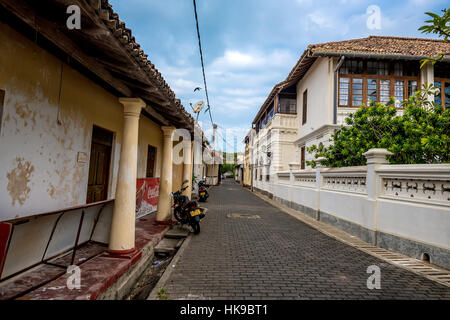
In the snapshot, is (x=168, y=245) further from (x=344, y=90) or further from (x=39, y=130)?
(x=344, y=90)

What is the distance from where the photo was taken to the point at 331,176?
8.09 metres

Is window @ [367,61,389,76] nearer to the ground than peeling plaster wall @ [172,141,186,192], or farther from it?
farther from it

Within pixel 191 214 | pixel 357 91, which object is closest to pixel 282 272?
pixel 191 214

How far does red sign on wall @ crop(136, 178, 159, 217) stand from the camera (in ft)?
21.9

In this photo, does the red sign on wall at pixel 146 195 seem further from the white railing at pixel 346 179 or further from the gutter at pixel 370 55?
the gutter at pixel 370 55

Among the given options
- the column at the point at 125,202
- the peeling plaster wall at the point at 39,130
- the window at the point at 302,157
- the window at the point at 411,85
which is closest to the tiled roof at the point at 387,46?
the window at the point at 411,85

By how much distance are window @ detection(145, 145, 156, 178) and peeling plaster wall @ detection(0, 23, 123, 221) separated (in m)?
3.50

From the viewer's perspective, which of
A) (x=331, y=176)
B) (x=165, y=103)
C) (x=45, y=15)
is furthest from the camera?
(x=331, y=176)

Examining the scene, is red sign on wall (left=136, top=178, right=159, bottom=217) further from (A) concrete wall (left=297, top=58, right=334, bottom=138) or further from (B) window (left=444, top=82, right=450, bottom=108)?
(B) window (left=444, top=82, right=450, bottom=108)

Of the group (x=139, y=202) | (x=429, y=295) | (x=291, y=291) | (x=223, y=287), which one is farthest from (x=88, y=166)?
(x=429, y=295)

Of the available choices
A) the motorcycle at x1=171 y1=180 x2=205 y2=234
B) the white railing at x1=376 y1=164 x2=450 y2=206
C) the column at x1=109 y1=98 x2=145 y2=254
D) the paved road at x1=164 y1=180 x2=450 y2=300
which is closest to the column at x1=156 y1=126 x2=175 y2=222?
the motorcycle at x1=171 y1=180 x2=205 y2=234

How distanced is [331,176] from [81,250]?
7122 millimetres

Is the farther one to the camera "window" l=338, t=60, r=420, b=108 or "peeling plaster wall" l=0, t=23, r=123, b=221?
"window" l=338, t=60, r=420, b=108
